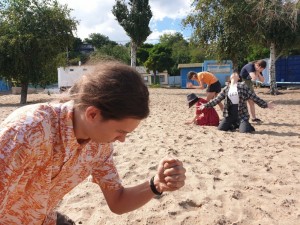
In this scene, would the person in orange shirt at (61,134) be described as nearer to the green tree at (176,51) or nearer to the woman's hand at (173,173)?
the woman's hand at (173,173)

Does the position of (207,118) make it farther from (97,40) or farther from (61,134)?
(97,40)

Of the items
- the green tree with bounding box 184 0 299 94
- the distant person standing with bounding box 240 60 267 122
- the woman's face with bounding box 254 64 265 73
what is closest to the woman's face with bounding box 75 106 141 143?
the distant person standing with bounding box 240 60 267 122

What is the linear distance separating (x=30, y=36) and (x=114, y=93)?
611 inches

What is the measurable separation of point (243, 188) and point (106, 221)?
1441mm

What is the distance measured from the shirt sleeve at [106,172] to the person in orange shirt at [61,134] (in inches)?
8.6

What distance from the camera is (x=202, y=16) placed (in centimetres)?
1598

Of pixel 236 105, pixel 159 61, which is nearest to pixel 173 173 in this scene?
pixel 236 105

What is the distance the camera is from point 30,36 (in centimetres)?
1566

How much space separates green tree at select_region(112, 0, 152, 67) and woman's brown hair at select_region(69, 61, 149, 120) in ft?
75.4

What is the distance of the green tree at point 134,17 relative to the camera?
24433 millimetres

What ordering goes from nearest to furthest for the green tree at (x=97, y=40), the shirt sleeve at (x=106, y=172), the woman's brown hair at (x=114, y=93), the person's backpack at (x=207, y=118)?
the woman's brown hair at (x=114, y=93) < the shirt sleeve at (x=106, y=172) < the person's backpack at (x=207, y=118) < the green tree at (x=97, y=40)

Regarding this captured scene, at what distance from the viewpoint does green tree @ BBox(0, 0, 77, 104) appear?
15711mm

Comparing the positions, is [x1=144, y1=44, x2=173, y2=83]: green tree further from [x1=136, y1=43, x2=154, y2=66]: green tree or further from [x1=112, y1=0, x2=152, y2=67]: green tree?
[x1=112, y1=0, x2=152, y2=67]: green tree

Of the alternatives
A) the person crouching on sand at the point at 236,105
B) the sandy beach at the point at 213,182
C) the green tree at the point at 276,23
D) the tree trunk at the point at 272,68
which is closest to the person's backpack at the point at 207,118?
the person crouching on sand at the point at 236,105
